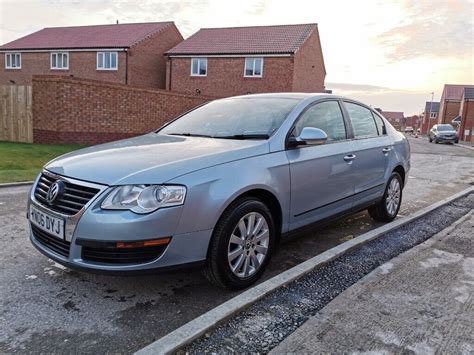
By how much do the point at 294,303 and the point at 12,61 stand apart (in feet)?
124

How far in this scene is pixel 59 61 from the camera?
31594 millimetres

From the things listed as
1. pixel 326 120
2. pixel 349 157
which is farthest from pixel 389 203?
pixel 326 120

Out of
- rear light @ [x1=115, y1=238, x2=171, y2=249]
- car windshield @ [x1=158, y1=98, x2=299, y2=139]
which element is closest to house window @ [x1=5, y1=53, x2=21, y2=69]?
car windshield @ [x1=158, y1=98, x2=299, y2=139]

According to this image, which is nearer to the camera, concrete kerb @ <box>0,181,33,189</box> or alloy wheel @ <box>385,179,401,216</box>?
alloy wheel @ <box>385,179,401,216</box>

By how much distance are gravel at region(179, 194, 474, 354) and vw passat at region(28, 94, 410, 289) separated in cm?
38

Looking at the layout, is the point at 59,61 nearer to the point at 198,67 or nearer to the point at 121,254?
the point at 198,67

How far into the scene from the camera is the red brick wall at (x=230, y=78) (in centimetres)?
2695

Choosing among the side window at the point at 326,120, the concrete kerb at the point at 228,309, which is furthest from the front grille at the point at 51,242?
the side window at the point at 326,120

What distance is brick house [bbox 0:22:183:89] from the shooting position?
29312 millimetres

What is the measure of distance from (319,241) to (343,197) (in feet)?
2.08

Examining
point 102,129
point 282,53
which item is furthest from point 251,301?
point 282,53

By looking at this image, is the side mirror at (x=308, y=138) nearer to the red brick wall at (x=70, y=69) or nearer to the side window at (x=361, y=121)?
the side window at (x=361, y=121)

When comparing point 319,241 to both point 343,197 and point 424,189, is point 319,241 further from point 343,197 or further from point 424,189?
point 424,189

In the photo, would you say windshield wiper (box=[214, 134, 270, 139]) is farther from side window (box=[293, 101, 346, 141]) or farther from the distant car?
the distant car
